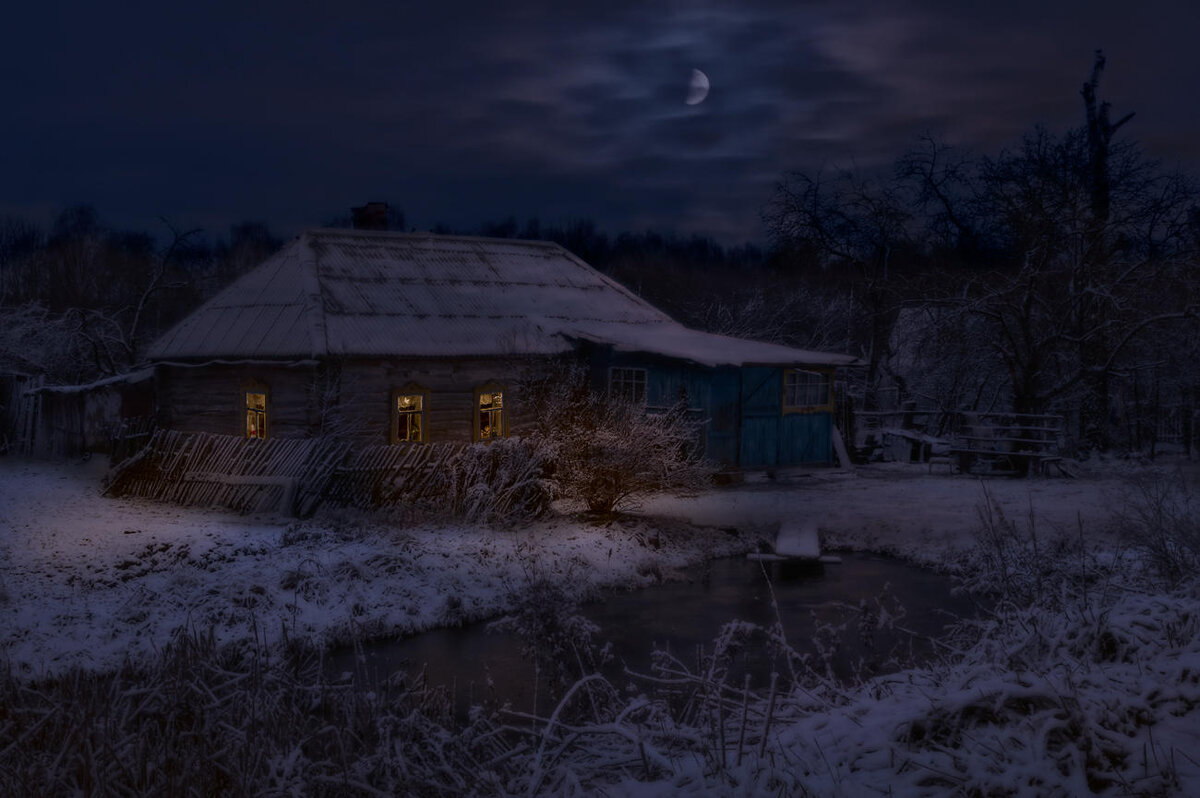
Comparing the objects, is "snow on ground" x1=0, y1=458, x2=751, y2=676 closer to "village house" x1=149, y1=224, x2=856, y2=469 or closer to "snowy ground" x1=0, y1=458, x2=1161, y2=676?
"snowy ground" x1=0, y1=458, x2=1161, y2=676

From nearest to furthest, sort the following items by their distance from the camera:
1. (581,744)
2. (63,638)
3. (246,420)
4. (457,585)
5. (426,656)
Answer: (581,744) → (63,638) → (426,656) → (457,585) → (246,420)

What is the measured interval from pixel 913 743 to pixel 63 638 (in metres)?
8.22

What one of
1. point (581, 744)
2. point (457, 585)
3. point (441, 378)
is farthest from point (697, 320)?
point (581, 744)

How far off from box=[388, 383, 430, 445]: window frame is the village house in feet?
0.09

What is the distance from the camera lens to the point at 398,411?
18.0 metres

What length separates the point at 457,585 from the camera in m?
11.4

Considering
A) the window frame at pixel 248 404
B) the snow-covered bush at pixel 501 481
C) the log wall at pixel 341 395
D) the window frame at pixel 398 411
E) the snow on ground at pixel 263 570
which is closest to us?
the snow on ground at pixel 263 570

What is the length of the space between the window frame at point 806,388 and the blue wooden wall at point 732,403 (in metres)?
0.10

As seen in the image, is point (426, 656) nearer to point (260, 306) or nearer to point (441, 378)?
point (441, 378)

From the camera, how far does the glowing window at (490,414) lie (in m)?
19.1

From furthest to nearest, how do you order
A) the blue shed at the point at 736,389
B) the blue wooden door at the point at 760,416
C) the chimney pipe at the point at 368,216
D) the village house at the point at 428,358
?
the chimney pipe at the point at 368,216, the blue wooden door at the point at 760,416, the blue shed at the point at 736,389, the village house at the point at 428,358

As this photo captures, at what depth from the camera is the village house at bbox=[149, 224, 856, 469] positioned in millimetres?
17516

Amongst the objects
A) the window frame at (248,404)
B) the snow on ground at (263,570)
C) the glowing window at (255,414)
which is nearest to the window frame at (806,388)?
the snow on ground at (263,570)

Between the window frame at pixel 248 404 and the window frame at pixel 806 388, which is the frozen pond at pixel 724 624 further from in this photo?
the window frame at pixel 248 404
